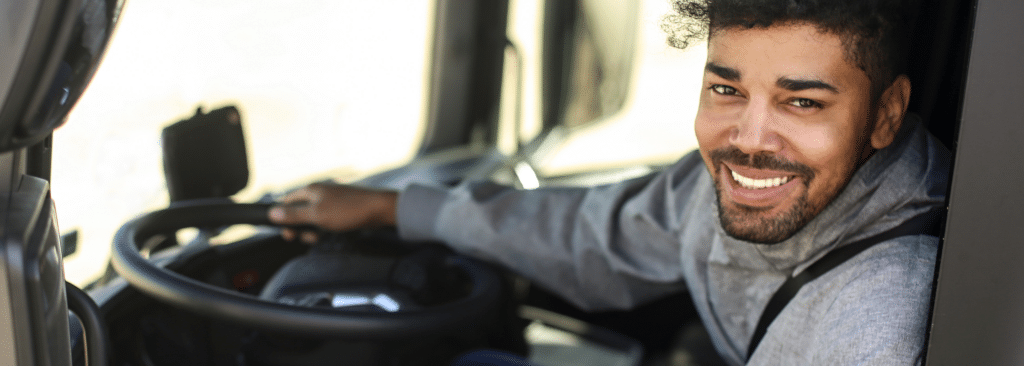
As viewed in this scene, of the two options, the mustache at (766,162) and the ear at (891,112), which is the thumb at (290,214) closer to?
the mustache at (766,162)

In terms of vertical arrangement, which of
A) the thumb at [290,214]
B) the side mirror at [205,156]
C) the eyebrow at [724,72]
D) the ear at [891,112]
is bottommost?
the thumb at [290,214]

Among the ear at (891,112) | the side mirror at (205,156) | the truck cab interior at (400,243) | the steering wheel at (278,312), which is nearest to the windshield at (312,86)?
the truck cab interior at (400,243)

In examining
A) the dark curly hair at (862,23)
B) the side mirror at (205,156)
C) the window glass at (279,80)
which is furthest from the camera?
the window glass at (279,80)

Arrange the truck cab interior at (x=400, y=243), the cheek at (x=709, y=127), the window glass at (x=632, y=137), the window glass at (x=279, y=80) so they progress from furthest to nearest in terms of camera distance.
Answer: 1. the window glass at (x=632, y=137)
2. the window glass at (x=279, y=80)
3. the cheek at (x=709, y=127)
4. the truck cab interior at (x=400, y=243)

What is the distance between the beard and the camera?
0.94 metres

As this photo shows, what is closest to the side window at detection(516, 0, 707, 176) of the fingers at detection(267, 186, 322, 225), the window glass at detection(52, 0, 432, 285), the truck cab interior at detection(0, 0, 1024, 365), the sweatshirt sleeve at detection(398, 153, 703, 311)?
the truck cab interior at detection(0, 0, 1024, 365)

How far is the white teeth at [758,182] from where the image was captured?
95cm

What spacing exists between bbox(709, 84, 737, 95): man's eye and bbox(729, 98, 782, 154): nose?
0.10ft

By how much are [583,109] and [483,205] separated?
1.28m

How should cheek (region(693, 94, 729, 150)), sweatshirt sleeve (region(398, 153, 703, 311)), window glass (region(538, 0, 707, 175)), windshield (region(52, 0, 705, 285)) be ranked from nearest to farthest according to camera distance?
cheek (region(693, 94, 729, 150))
sweatshirt sleeve (region(398, 153, 703, 311))
windshield (region(52, 0, 705, 285))
window glass (region(538, 0, 707, 175))

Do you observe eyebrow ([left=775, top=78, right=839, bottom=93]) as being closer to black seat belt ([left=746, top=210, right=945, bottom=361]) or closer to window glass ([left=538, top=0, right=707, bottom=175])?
black seat belt ([left=746, top=210, right=945, bottom=361])

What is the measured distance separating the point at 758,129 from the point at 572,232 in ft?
2.15

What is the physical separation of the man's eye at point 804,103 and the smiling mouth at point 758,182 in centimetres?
9

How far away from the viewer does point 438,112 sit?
100 inches
